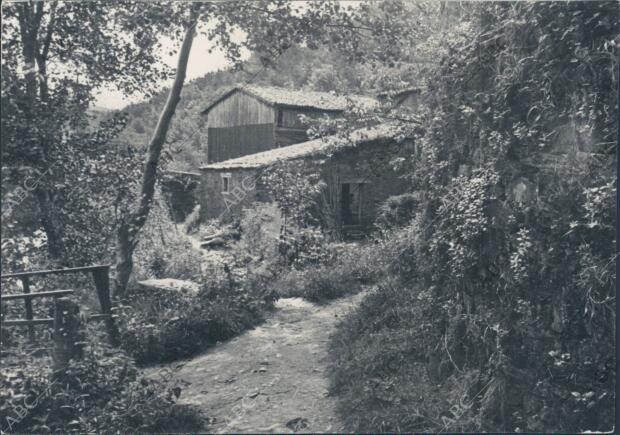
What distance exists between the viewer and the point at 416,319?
556 centimetres

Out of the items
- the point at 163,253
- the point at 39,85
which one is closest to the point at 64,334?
the point at 39,85

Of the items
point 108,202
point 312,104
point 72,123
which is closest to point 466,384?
point 108,202

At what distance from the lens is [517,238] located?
400cm

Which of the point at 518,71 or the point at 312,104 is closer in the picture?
the point at 518,71

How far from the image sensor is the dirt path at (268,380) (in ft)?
14.3

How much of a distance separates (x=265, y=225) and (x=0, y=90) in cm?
794

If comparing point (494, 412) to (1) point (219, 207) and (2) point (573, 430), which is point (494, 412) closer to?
(2) point (573, 430)

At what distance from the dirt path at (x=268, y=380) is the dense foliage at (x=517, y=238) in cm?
38

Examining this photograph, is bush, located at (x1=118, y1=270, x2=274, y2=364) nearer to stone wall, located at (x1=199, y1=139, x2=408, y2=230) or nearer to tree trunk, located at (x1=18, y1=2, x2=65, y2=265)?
tree trunk, located at (x1=18, y1=2, x2=65, y2=265)

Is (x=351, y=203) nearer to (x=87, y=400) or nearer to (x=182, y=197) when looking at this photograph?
(x=182, y=197)

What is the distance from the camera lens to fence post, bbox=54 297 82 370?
4.09 m

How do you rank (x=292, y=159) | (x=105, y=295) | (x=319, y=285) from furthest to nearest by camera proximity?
(x=292, y=159) < (x=319, y=285) < (x=105, y=295)

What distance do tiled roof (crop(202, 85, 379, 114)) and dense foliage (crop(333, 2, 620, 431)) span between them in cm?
266

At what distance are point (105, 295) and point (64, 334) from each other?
0.54 metres
